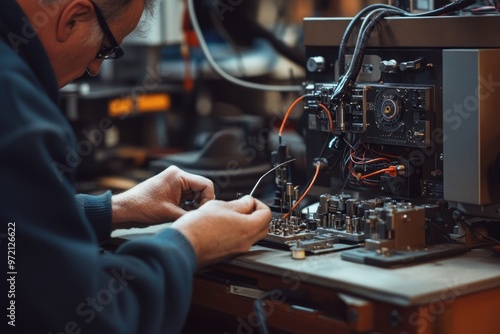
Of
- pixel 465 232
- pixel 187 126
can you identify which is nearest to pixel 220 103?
pixel 187 126

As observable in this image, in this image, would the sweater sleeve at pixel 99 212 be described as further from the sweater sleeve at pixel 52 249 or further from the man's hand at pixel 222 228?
the sweater sleeve at pixel 52 249

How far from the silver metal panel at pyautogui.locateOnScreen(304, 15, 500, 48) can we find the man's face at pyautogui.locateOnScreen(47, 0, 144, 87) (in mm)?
481

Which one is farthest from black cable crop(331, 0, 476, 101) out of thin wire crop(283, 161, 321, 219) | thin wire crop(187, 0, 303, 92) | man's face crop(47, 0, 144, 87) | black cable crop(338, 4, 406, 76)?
thin wire crop(187, 0, 303, 92)

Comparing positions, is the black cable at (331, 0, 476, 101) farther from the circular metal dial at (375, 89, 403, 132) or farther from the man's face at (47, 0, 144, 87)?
the man's face at (47, 0, 144, 87)

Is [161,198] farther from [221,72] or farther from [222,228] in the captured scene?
[221,72]

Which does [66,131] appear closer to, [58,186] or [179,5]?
[58,186]

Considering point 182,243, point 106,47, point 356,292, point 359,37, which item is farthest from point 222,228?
point 359,37

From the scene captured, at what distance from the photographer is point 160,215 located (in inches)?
71.3

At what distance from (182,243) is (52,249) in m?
0.24

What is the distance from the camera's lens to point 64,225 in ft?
4.20

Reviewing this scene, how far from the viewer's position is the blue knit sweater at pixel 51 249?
1256 millimetres

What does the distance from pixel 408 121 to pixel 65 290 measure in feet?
2.45

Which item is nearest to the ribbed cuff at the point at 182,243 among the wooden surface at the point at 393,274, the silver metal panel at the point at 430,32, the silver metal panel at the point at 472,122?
the wooden surface at the point at 393,274

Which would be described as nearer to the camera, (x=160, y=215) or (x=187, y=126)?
(x=160, y=215)
